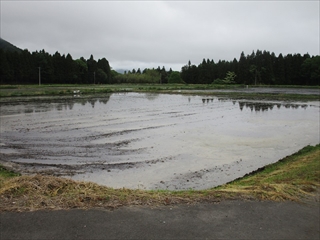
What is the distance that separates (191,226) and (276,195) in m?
1.99

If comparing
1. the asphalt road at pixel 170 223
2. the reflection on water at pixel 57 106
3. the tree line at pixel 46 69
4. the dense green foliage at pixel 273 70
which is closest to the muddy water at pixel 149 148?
the asphalt road at pixel 170 223

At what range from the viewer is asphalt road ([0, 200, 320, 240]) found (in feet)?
11.8

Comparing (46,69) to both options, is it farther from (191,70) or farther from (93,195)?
(93,195)

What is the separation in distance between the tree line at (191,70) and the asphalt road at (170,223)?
79160mm

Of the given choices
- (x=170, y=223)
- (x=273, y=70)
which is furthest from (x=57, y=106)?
(x=273, y=70)

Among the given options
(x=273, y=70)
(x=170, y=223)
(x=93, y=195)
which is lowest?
(x=170, y=223)

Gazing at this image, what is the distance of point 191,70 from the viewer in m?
124

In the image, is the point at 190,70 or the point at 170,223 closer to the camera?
the point at 170,223

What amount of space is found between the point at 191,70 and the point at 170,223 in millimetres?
123029

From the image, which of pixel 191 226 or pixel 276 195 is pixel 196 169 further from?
pixel 191 226

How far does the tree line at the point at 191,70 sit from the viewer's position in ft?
257

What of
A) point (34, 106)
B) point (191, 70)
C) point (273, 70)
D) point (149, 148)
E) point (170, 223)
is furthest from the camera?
point (191, 70)

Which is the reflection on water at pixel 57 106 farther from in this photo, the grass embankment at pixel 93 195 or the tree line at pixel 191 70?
the tree line at pixel 191 70

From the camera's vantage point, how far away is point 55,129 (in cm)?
1571
